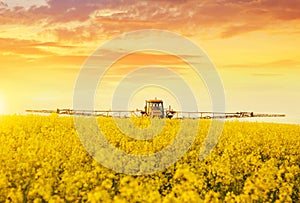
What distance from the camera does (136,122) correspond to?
79.5ft

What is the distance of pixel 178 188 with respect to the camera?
21.9 feet

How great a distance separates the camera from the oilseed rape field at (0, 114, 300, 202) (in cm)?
737

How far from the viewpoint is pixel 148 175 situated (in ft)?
41.4

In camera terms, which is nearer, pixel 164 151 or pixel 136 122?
pixel 164 151

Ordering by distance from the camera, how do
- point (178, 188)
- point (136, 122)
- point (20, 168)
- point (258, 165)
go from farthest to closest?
1. point (136, 122)
2. point (258, 165)
3. point (20, 168)
4. point (178, 188)

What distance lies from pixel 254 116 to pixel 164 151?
28184mm

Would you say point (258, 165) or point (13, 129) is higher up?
point (13, 129)

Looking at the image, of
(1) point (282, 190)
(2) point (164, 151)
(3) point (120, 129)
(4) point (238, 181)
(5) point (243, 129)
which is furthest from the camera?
(5) point (243, 129)

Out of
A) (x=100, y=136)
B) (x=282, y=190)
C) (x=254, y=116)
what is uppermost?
(x=254, y=116)

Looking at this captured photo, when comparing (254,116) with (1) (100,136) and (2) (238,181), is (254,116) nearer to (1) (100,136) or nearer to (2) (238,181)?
(1) (100,136)

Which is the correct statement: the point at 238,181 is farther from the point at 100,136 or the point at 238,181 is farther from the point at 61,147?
the point at 100,136

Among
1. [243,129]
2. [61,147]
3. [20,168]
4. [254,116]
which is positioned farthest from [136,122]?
[254,116]

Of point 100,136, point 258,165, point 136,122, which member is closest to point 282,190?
point 258,165

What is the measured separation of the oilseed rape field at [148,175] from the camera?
7.37 meters
